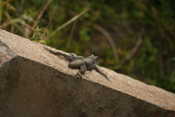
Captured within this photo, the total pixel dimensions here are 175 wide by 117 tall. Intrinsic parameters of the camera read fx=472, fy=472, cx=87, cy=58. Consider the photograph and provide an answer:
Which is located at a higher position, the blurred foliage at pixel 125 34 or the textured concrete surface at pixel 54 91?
the textured concrete surface at pixel 54 91

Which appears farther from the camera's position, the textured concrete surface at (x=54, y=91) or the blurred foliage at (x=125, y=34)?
the blurred foliage at (x=125, y=34)

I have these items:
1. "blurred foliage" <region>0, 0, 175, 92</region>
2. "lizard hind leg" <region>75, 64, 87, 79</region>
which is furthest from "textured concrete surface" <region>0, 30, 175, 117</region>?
"blurred foliage" <region>0, 0, 175, 92</region>

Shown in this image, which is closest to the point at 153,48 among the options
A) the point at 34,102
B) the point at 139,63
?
the point at 139,63

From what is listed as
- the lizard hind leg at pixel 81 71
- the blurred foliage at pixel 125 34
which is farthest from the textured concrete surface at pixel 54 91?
the blurred foliage at pixel 125 34

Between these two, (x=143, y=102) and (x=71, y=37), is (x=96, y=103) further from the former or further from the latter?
(x=71, y=37)

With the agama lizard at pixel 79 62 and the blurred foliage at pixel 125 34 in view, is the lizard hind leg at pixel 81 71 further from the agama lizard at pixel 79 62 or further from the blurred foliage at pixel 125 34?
the blurred foliage at pixel 125 34

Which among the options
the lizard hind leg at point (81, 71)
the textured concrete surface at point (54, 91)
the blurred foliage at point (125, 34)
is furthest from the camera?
the blurred foliage at point (125, 34)

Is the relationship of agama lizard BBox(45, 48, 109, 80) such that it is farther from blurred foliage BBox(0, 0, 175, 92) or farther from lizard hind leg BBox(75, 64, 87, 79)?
blurred foliage BBox(0, 0, 175, 92)
